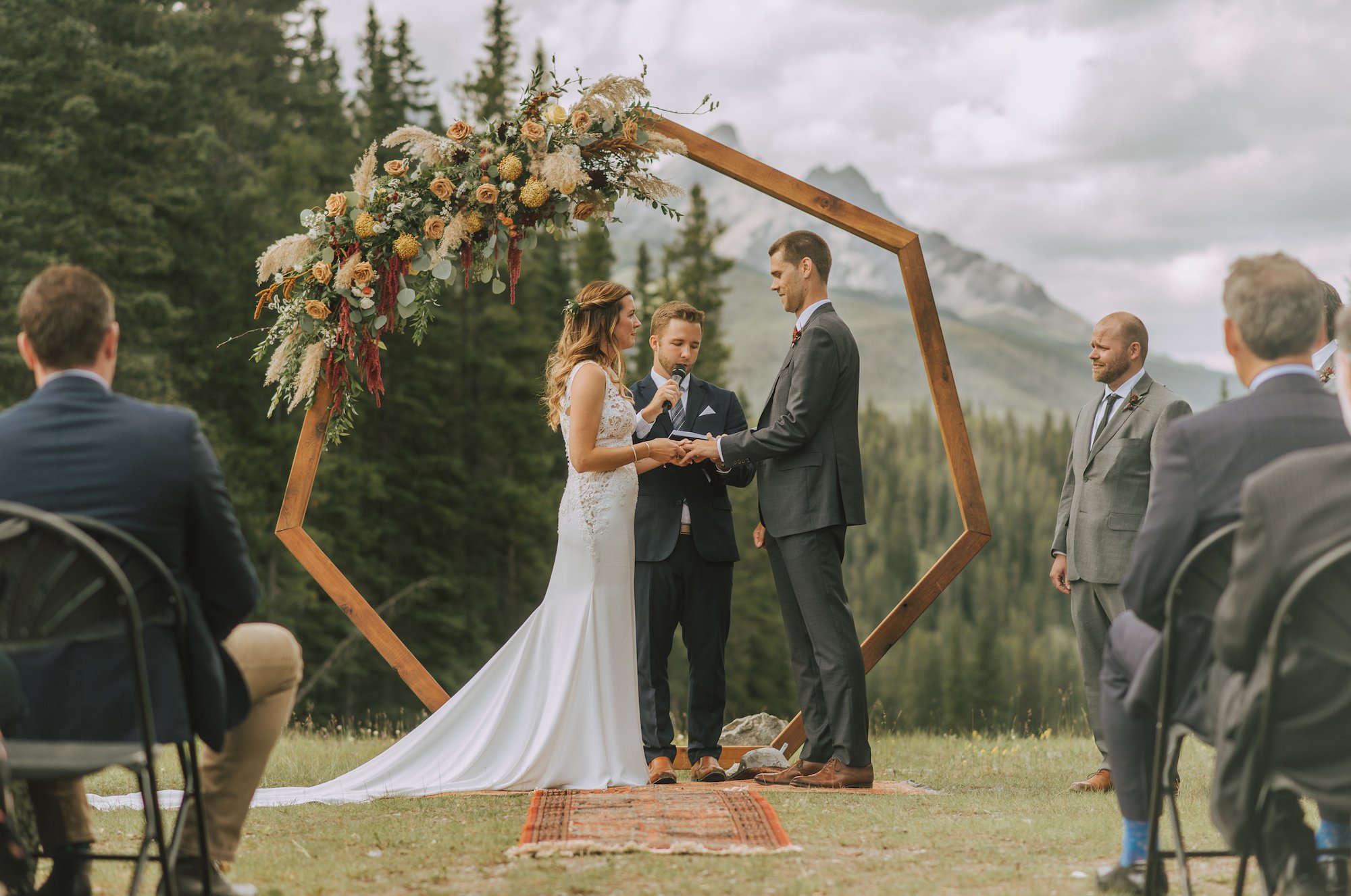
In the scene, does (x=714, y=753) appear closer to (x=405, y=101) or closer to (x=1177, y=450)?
(x=1177, y=450)

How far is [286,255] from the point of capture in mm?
6363

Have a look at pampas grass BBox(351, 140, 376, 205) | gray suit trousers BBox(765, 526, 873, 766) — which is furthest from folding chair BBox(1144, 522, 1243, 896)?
pampas grass BBox(351, 140, 376, 205)

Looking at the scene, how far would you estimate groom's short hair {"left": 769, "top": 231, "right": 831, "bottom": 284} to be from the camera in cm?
615

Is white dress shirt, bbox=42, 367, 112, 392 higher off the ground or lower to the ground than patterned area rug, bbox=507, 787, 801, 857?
higher

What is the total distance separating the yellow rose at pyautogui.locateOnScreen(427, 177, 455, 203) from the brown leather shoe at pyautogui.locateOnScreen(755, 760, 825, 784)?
3.27 metres

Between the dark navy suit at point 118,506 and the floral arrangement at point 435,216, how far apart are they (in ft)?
10.7

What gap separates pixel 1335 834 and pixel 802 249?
3.61 meters

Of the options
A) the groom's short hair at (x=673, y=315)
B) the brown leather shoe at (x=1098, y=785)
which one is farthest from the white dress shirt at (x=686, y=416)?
the brown leather shoe at (x=1098, y=785)

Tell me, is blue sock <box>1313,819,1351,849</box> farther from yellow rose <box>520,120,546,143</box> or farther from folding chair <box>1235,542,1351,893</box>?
yellow rose <box>520,120,546,143</box>

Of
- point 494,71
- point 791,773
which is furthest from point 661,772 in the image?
point 494,71

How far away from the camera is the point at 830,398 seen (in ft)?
19.6

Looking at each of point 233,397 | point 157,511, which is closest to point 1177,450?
point 157,511

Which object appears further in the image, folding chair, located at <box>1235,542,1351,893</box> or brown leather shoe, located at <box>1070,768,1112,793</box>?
brown leather shoe, located at <box>1070,768,1112,793</box>

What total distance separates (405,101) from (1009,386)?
176076 mm
